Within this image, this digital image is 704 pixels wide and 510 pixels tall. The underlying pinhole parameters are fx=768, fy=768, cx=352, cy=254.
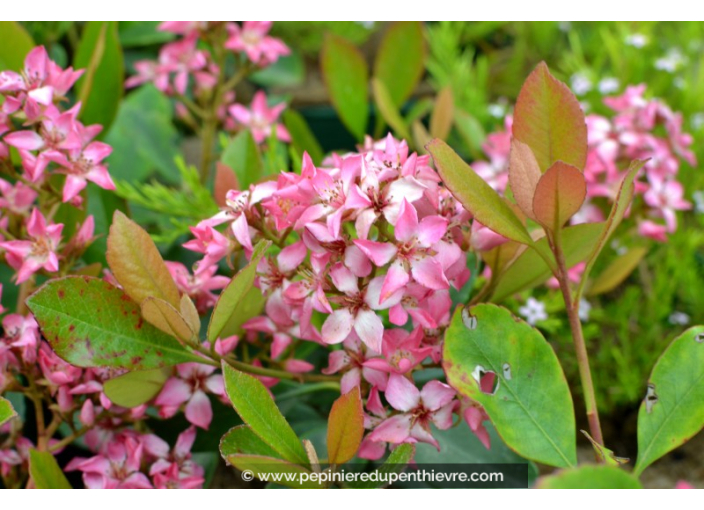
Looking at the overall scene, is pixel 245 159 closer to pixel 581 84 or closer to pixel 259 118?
pixel 259 118

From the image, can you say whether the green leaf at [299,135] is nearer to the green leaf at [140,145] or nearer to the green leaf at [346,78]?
the green leaf at [346,78]

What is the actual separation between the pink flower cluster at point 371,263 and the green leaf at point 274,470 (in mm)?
52

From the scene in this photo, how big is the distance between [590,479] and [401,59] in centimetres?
65

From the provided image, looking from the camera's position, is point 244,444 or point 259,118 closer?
point 244,444

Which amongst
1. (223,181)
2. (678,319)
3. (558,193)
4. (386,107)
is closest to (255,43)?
(386,107)

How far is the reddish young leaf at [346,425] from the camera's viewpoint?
0.46 m

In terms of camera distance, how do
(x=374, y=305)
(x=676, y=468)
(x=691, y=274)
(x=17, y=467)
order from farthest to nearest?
(x=691, y=274) → (x=676, y=468) → (x=17, y=467) → (x=374, y=305)

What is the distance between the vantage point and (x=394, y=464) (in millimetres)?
484

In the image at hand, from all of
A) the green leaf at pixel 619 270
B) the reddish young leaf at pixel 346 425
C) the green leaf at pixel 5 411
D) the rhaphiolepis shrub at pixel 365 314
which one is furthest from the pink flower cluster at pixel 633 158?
the green leaf at pixel 5 411

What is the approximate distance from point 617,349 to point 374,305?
1.85ft

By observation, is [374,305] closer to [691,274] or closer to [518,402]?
[518,402]

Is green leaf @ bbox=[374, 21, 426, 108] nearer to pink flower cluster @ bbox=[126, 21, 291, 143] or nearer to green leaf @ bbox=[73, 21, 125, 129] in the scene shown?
pink flower cluster @ bbox=[126, 21, 291, 143]

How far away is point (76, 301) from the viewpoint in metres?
0.47

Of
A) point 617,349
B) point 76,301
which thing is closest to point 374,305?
point 76,301
